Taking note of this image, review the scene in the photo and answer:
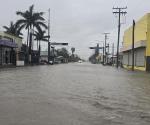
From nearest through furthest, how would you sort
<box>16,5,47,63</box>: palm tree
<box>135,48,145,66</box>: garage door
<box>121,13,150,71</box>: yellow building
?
<box>121,13,150,71</box>: yellow building < <box>135,48,145,66</box>: garage door < <box>16,5,47,63</box>: palm tree

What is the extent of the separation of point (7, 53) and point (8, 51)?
102 centimetres

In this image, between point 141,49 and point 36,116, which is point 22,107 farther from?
point 141,49

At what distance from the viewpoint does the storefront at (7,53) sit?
7204cm

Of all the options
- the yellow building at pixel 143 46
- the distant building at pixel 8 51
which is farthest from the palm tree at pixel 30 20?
the yellow building at pixel 143 46

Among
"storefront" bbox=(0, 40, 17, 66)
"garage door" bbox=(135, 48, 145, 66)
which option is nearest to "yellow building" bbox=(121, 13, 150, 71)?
"garage door" bbox=(135, 48, 145, 66)

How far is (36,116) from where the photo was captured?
11445 millimetres

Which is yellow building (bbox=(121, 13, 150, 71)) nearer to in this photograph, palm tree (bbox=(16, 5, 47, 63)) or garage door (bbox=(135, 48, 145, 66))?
garage door (bbox=(135, 48, 145, 66))

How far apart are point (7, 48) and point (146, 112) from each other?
6683cm

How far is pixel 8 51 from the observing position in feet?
258

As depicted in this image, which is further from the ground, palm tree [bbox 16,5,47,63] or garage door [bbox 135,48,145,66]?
palm tree [bbox 16,5,47,63]

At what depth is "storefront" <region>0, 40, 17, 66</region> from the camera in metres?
72.0

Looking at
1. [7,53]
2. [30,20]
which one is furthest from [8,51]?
[30,20]

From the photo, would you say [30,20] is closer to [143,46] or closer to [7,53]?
[7,53]

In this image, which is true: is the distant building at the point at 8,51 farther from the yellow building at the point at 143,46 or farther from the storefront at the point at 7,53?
the yellow building at the point at 143,46
